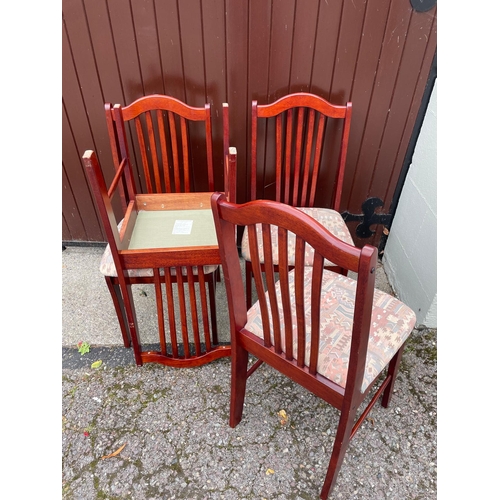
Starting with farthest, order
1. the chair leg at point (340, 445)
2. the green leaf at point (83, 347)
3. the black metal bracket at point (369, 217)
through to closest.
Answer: the black metal bracket at point (369, 217) < the green leaf at point (83, 347) < the chair leg at point (340, 445)

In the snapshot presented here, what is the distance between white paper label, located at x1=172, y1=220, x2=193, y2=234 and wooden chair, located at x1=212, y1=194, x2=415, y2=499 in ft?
1.82

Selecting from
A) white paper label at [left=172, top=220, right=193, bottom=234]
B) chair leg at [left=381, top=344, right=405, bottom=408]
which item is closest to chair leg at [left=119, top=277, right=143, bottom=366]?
white paper label at [left=172, top=220, right=193, bottom=234]

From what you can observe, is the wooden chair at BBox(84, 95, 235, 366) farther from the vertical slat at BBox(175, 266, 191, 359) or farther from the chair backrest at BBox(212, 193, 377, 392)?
the chair backrest at BBox(212, 193, 377, 392)

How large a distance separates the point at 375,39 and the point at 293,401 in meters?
1.77

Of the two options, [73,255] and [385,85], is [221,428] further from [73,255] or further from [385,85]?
[385,85]

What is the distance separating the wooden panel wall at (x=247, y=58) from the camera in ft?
5.82

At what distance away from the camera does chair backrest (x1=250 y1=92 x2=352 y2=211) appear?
1872mm

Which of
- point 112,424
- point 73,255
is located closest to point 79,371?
point 112,424

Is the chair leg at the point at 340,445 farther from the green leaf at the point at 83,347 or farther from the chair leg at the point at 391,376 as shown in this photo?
the green leaf at the point at 83,347

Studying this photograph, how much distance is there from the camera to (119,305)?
1820mm

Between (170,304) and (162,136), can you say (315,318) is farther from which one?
(162,136)

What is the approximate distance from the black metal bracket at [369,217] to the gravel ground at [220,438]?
0.90m

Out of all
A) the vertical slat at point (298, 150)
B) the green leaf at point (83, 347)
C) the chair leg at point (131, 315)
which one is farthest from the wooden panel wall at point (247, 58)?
the green leaf at point (83, 347)

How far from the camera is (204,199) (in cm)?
194
